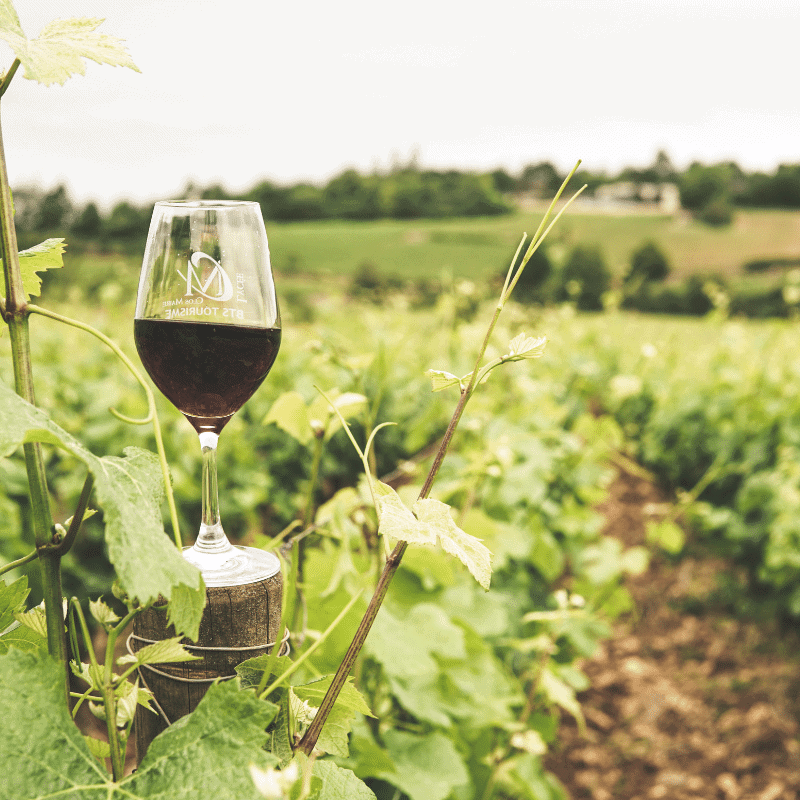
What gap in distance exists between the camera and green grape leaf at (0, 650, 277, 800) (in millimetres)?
583

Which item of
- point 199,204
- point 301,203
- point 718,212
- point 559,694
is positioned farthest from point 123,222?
point 718,212

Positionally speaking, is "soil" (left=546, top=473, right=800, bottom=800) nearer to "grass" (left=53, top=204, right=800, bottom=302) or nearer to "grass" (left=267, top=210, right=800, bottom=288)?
"grass" (left=53, top=204, right=800, bottom=302)

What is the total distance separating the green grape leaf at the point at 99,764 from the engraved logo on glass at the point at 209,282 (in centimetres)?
47

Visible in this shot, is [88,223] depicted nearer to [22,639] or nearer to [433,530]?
[22,639]

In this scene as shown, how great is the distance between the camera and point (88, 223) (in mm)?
8930

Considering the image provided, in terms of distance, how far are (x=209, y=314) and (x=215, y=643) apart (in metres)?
0.41

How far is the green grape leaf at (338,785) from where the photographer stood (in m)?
0.73

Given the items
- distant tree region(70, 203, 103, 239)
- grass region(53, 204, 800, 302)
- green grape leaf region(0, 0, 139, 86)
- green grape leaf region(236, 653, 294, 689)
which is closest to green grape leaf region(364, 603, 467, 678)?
green grape leaf region(236, 653, 294, 689)

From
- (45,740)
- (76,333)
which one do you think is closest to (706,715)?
(45,740)

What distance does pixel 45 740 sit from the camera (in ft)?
1.95

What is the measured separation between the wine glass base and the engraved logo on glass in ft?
1.08

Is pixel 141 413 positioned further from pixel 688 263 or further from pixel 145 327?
pixel 688 263

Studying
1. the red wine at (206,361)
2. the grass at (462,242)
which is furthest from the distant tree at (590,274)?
the grass at (462,242)

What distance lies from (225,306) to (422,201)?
2321cm
